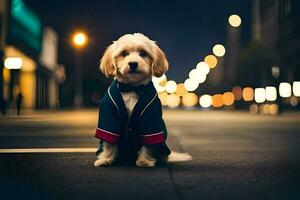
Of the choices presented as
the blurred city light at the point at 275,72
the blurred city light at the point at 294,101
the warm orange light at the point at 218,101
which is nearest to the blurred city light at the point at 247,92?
the blurred city light at the point at 294,101

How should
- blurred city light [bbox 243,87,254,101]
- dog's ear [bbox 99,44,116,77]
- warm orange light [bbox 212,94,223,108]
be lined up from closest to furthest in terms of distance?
dog's ear [bbox 99,44,116,77] < blurred city light [bbox 243,87,254,101] < warm orange light [bbox 212,94,223,108]

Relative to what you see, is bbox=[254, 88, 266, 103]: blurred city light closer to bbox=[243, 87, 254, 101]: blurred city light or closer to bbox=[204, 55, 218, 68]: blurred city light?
bbox=[243, 87, 254, 101]: blurred city light

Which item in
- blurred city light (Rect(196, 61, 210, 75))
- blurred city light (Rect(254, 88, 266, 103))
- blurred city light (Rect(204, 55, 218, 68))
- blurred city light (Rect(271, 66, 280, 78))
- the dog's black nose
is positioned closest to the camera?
the dog's black nose

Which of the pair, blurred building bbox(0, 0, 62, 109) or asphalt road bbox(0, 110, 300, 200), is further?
blurred building bbox(0, 0, 62, 109)

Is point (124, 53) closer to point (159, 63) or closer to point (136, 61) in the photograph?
point (136, 61)

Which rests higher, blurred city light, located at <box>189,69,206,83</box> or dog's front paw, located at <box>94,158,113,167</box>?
blurred city light, located at <box>189,69,206,83</box>

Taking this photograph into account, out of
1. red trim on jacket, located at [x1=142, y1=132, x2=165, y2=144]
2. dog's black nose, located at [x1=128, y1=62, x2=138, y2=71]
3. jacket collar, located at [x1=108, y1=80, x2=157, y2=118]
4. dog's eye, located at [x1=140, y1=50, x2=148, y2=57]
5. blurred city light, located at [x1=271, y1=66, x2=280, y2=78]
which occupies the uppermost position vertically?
blurred city light, located at [x1=271, y1=66, x2=280, y2=78]

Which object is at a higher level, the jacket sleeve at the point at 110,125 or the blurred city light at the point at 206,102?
the jacket sleeve at the point at 110,125

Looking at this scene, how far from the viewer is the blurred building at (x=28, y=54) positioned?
50.8m

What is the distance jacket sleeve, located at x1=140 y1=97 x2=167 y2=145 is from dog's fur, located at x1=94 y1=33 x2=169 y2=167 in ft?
0.44

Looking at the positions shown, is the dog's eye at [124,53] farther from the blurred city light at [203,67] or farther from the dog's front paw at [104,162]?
the blurred city light at [203,67]

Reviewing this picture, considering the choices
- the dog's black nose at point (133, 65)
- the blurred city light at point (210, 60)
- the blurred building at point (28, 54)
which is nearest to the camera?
the dog's black nose at point (133, 65)

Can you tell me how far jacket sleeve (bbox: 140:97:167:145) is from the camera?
747 centimetres

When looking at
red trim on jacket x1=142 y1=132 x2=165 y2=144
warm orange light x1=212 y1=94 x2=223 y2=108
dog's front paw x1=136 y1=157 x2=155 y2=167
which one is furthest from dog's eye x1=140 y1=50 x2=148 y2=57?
warm orange light x1=212 y1=94 x2=223 y2=108
